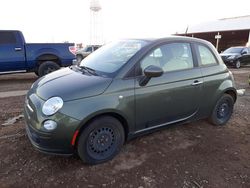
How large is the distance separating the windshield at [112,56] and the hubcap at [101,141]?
80 centimetres

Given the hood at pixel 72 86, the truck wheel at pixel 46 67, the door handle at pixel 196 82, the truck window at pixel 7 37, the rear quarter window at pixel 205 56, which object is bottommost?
the truck wheel at pixel 46 67

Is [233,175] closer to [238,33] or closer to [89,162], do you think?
[89,162]

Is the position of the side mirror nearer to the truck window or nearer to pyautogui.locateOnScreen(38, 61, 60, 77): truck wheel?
pyautogui.locateOnScreen(38, 61, 60, 77): truck wheel

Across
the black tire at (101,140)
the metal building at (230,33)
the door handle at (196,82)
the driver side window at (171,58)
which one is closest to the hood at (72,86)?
the black tire at (101,140)

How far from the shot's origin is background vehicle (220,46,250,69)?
1611cm

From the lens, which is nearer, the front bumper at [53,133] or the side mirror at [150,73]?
the front bumper at [53,133]

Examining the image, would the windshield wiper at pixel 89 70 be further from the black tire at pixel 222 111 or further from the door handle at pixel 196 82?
the black tire at pixel 222 111

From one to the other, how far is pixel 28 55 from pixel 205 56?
22.3 feet

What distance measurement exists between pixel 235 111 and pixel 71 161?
4176 millimetres

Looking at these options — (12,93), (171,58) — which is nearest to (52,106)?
(171,58)

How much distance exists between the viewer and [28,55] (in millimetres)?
8859

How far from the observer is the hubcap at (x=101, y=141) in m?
3.19

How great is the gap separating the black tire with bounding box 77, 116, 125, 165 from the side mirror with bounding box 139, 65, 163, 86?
67 cm

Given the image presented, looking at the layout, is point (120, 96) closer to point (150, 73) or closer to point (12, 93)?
point (150, 73)
